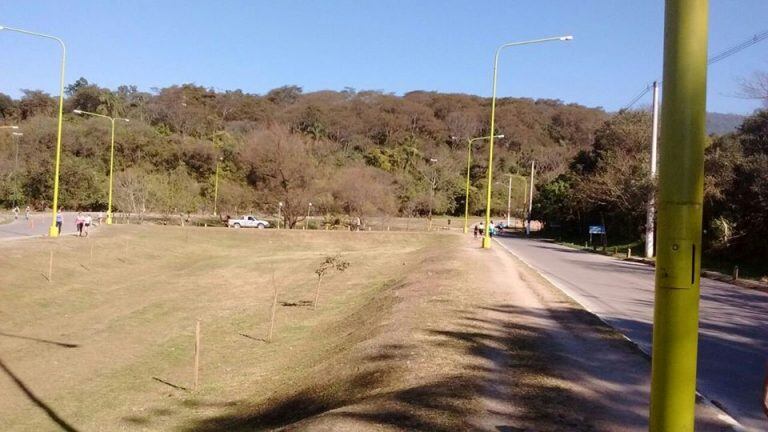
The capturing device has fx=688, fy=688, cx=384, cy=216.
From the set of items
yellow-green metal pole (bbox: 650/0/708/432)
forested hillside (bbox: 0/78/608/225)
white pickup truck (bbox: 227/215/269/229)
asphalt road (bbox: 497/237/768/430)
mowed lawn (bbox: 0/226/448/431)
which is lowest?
mowed lawn (bbox: 0/226/448/431)

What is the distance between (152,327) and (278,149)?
150ft

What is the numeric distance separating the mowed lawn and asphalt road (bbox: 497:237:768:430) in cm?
553

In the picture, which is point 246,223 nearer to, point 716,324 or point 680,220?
point 716,324

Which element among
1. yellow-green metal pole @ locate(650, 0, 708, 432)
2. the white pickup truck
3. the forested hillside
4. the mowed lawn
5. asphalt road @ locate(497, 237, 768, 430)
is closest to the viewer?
yellow-green metal pole @ locate(650, 0, 708, 432)

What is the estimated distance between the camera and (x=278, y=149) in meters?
65.1

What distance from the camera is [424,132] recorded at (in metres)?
125

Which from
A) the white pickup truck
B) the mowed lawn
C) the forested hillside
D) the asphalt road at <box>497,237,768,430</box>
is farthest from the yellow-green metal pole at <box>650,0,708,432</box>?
the white pickup truck

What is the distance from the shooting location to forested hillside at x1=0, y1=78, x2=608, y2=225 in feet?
226

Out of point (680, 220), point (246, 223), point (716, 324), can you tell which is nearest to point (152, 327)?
point (716, 324)

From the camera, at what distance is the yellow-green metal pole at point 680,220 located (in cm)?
276

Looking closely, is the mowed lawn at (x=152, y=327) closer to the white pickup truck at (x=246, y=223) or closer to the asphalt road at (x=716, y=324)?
the asphalt road at (x=716, y=324)

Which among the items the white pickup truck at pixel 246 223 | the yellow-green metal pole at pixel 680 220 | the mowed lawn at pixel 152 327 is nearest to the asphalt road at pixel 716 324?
the yellow-green metal pole at pixel 680 220

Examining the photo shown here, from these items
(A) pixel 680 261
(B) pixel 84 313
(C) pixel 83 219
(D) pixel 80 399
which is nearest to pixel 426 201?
(C) pixel 83 219

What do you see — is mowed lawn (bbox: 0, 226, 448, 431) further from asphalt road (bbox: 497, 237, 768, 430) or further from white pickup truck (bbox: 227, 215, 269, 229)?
white pickup truck (bbox: 227, 215, 269, 229)
